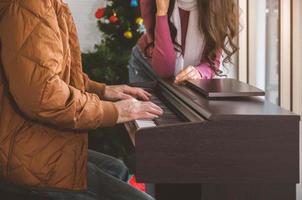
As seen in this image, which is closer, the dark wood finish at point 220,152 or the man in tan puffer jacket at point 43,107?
the man in tan puffer jacket at point 43,107

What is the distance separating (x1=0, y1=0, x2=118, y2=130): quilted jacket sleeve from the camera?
4.29ft

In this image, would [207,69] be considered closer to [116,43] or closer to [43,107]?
[43,107]

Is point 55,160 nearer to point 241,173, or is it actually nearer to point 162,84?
point 241,173

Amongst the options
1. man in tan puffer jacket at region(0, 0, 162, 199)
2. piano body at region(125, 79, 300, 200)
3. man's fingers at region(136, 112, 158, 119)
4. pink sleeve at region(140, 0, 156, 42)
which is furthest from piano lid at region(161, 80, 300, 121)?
pink sleeve at region(140, 0, 156, 42)

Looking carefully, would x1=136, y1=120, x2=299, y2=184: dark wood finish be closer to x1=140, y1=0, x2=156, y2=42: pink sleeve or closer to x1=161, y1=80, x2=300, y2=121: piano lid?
x1=161, y1=80, x2=300, y2=121: piano lid

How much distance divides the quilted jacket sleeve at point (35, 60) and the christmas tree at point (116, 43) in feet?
9.04

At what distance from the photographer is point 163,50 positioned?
93.4 inches

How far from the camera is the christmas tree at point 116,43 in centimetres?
415

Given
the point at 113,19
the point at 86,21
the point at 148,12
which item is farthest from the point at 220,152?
the point at 86,21

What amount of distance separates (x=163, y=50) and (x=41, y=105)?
3.62 ft

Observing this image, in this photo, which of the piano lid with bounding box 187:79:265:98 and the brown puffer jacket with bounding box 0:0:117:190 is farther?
the piano lid with bounding box 187:79:265:98

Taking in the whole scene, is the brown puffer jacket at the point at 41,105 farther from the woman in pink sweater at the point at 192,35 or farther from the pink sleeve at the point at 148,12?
the pink sleeve at the point at 148,12

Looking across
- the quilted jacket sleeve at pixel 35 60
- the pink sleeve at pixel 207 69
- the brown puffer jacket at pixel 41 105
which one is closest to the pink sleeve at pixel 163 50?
the pink sleeve at pixel 207 69

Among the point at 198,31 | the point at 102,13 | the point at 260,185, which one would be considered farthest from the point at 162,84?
the point at 102,13
